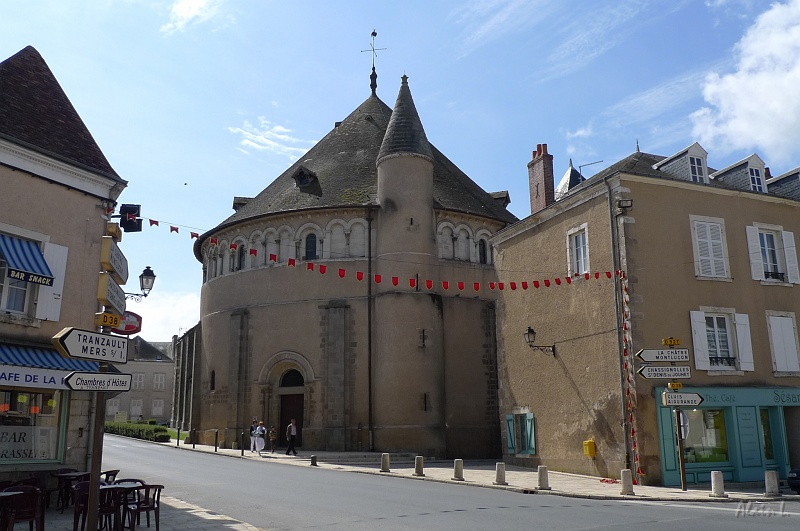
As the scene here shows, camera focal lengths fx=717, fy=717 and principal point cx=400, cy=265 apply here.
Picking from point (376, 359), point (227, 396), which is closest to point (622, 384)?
point (376, 359)

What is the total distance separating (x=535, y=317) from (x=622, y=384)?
4440 mm

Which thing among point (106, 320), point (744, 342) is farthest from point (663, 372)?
point (106, 320)

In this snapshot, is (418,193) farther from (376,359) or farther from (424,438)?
(424,438)

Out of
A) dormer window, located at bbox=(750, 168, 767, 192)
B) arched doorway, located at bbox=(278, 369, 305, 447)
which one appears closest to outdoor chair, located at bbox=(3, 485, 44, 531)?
arched doorway, located at bbox=(278, 369, 305, 447)

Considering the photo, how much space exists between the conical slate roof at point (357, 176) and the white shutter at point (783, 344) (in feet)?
44.2

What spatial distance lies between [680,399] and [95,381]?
1234 centimetres

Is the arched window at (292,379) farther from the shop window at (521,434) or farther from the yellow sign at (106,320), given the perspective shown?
the yellow sign at (106,320)

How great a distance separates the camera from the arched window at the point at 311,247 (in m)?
29.2

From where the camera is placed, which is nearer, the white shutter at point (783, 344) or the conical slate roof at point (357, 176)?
the white shutter at point (783, 344)

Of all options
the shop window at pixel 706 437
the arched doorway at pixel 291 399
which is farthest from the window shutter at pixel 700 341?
the arched doorway at pixel 291 399

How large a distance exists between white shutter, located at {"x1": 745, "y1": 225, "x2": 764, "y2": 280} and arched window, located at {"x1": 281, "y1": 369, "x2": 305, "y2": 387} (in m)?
17.2

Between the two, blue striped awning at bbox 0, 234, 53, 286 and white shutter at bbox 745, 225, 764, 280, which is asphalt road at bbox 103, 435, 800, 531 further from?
white shutter at bbox 745, 225, 764, 280

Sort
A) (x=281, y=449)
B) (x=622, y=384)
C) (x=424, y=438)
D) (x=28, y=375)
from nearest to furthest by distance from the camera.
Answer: (x=28, y=375) < (x=622, y=384) < (x=424, y=438) < (x=281, y=449)

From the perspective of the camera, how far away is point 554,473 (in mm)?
19781
